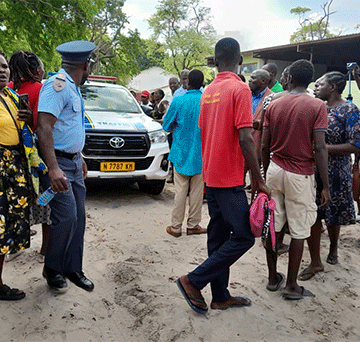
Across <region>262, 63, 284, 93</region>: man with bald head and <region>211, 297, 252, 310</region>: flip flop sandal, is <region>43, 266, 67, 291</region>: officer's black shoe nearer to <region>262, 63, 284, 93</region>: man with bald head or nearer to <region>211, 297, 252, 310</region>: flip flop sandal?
<region>211, 297, 252, 310</region>: flip flop sandal

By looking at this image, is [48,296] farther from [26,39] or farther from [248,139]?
[26,39]

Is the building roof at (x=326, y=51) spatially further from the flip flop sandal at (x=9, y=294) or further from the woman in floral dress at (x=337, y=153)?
the flip flop sandal at (x=9, y=294)

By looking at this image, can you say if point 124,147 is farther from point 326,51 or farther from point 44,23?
point 326,51

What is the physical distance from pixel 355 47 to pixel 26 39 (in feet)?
42.0

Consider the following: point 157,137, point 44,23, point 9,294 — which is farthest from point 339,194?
point 44,23

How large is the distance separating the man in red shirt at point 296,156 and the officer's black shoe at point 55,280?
1.88 m

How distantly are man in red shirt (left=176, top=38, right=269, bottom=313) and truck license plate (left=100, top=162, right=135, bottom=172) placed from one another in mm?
3112

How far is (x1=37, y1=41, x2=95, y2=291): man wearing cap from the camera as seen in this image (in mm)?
2695

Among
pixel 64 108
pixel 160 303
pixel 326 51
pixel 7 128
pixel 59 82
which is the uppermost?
pixel 326 51

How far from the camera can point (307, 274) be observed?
3697mm

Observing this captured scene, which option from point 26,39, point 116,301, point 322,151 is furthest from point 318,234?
point 26,39

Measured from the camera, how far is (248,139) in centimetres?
Answer: 261

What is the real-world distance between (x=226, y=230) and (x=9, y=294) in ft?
5.88

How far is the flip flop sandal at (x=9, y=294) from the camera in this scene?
9.72 feet
